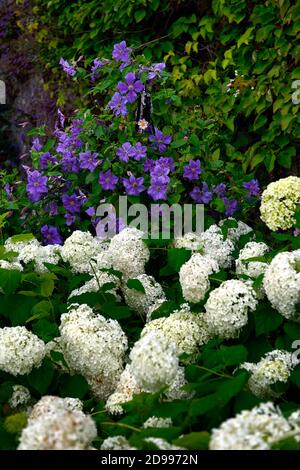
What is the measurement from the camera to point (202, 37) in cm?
478

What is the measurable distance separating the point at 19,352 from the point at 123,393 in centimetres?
31

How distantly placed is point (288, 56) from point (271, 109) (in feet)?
1.04

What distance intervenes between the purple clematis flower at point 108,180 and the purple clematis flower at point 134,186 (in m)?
0.09

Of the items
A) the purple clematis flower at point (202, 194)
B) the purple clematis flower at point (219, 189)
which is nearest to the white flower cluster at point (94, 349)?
the purple clematis flower at point (202, 194)

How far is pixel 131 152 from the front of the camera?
335 cm

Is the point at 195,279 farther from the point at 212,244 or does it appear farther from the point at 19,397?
the point at 19,397

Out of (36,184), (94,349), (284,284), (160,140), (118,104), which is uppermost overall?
(118,104)

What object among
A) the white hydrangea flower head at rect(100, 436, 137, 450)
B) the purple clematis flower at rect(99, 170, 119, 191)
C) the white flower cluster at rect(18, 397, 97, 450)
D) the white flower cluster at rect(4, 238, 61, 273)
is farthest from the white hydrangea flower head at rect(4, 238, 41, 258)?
the white flower cluster at rect(18, 397, 97, 450)

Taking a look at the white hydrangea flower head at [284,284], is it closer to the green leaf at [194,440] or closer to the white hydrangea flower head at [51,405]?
the white hydrangea flower head at [51,405]

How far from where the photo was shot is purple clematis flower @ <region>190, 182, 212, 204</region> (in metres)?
3.32

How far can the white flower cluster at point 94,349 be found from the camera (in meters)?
2.12
